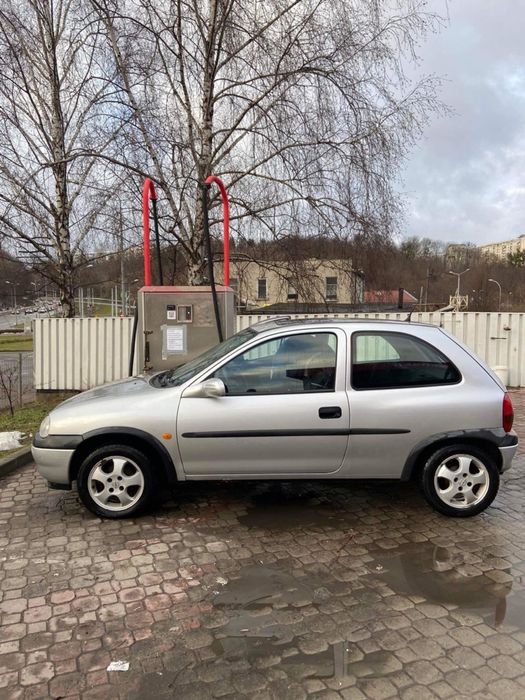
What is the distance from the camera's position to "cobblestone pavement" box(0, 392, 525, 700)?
7.98 feet

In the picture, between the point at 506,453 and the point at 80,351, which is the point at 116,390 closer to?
the point at 506,453

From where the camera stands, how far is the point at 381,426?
4.05m

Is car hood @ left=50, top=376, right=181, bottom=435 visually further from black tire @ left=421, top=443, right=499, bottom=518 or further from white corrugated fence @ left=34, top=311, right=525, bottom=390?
white corrugated fence @ left=34, top=311, right=525, bottom=390

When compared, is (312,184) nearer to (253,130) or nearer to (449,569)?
(253,130)

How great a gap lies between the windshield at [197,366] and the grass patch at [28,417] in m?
2.41

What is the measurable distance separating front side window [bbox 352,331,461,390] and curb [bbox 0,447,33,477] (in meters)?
3.77

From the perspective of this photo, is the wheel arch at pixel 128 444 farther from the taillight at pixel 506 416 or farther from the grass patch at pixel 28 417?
the taillight at pixel 506 416

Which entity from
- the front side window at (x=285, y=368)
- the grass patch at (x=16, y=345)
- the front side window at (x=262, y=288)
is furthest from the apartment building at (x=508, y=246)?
the front side window at (x=285, y=368)

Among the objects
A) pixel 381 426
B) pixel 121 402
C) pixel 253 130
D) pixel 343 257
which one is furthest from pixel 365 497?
pixel 253 130

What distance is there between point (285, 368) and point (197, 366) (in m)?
0.82

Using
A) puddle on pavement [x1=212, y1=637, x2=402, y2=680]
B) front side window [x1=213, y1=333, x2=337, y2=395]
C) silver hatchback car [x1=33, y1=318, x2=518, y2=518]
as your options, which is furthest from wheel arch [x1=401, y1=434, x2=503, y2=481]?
puddle on pavement [x1=212, y1=637, x2=402, y2=680]

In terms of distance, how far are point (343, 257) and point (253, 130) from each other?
10.2 ft

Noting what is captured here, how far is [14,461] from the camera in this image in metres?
5.55

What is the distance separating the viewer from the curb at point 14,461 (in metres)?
5.36
